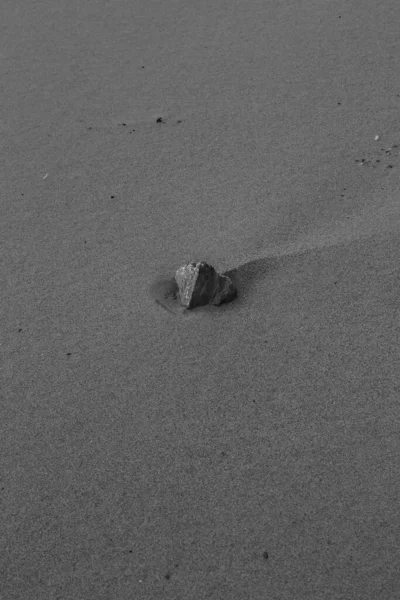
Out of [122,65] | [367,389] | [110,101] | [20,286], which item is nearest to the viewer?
[367,389]

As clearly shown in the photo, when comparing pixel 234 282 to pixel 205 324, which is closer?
pixel 205 324

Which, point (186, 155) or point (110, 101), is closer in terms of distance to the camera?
point (186, 155)

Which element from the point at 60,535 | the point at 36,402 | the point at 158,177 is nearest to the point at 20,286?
the point at 36,402

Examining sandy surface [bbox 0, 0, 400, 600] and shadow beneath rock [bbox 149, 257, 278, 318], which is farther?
shadow beneath rock [bbox 149, 257, 278, 318]

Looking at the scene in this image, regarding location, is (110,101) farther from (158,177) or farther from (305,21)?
(305,21)

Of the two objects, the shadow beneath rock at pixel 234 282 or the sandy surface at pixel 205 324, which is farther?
the shadow beneath rock at pixel 234 282
